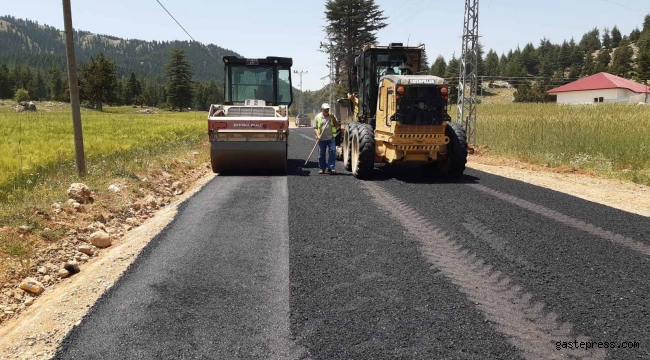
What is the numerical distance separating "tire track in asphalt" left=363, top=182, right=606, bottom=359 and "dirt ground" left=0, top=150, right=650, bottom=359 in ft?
11.0

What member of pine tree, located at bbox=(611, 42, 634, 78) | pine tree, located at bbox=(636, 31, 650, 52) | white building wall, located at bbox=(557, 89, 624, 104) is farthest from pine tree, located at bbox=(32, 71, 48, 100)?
pine tree, located at bbox=(636, 31, 650, 52)

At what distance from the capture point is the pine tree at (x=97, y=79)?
77.1 m

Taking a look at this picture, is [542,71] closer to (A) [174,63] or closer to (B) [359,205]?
(A) [174,63]

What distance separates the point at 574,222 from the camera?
266 inches

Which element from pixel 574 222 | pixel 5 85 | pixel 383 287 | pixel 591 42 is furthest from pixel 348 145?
pixel 591 42

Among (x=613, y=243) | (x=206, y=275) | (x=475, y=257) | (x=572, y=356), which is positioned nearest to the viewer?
(x=572, y=356)

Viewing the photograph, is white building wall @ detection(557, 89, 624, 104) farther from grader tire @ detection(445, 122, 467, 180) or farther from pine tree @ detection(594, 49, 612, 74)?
grader tire @ detection(445, 122, 467, 180)

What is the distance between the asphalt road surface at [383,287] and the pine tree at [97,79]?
7935cm

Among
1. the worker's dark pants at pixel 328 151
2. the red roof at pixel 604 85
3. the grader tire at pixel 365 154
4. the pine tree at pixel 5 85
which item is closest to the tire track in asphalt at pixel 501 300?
the grader tire at pixel 365 154

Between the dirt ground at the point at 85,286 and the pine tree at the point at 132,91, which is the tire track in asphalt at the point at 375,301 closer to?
the dirt ground at the point at 85,286

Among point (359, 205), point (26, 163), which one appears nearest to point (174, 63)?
point (26, 163)

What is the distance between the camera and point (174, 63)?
292 ft

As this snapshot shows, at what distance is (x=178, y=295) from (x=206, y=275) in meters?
0.51

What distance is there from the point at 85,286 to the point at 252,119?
7226mm
